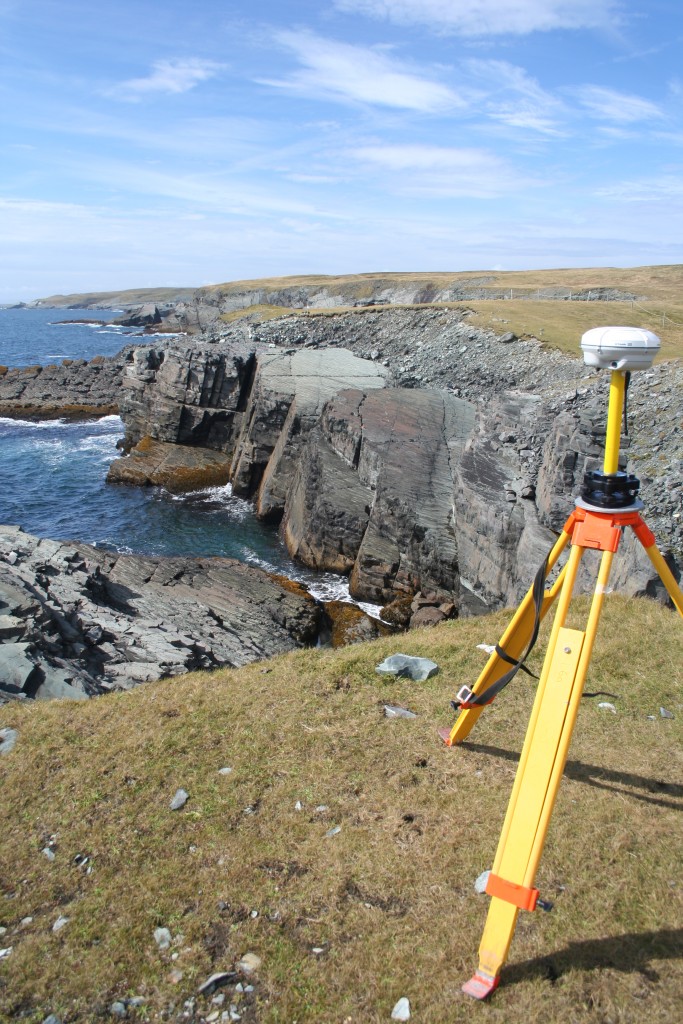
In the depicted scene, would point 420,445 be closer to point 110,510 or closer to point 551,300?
point 110,510

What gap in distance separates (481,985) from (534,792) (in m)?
1.76

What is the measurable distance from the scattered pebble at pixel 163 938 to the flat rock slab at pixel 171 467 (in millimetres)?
35133

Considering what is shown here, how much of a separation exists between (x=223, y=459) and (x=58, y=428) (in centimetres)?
2139

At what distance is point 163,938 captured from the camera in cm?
642

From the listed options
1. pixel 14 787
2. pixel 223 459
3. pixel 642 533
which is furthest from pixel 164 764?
pixel 223 459

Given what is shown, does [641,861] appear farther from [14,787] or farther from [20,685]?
[20,685]

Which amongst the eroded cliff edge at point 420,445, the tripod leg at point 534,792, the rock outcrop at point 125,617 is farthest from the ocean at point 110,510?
the tripod leg at point 534,792

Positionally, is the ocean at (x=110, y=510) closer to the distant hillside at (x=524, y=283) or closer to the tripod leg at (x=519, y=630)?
the tripod leg at (x=519, y=630)

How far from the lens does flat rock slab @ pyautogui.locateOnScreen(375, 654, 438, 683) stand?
1102cm

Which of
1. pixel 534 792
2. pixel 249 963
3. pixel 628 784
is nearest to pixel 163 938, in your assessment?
pixel 249 963

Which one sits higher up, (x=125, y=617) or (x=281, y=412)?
(x=281, y=412)

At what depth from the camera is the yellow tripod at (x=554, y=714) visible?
5.30m

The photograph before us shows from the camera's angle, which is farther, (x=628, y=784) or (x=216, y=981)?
(x=628, y=784)

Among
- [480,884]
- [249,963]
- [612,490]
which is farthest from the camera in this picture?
[480,884]
